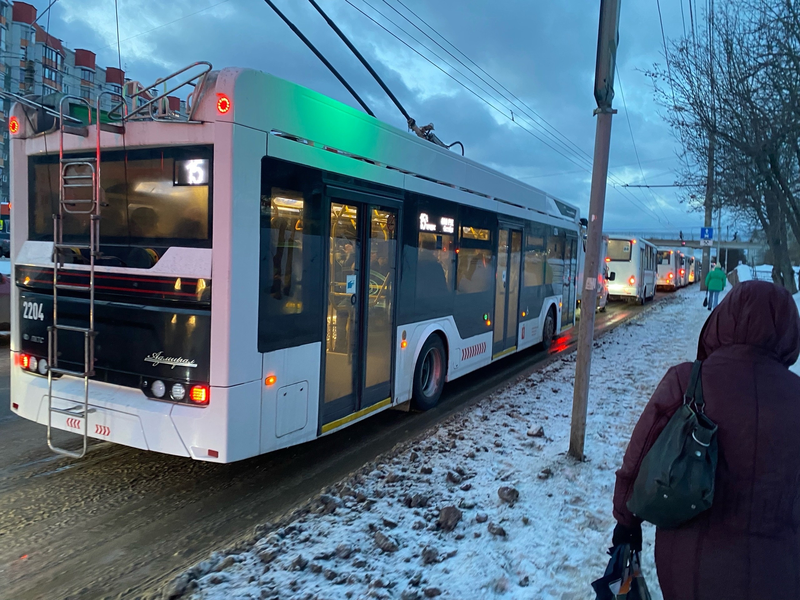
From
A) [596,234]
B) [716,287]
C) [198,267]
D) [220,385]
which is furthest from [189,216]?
[716,287]

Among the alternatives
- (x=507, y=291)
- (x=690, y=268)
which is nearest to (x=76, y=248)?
(x=507, y=291)

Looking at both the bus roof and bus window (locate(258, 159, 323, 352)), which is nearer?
the bus roof

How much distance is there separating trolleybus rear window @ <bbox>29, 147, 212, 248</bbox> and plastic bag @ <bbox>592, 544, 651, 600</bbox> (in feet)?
11.0

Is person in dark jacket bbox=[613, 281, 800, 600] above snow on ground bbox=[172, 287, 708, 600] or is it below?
above

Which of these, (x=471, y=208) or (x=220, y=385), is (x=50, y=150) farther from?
(x=471, y=208)

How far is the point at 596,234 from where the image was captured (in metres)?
5.23

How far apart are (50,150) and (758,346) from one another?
5.47 m

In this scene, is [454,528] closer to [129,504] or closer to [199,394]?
[199,394]

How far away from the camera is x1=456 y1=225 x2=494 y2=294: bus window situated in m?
7.95

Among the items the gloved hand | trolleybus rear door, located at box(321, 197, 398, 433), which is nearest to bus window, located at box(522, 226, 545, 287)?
trolleybus rear door, located at box(321, 197, 398, 433)

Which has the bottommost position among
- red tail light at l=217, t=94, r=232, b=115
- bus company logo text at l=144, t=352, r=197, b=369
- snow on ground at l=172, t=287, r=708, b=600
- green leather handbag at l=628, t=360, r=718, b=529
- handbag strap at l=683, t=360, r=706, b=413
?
snow on ground at l=172, t=287, r=708, b=600

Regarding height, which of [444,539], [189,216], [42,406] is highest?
[189,216]

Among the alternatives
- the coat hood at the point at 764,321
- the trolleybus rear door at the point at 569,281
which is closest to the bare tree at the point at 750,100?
the trolleybus rear door at the point at 569,281

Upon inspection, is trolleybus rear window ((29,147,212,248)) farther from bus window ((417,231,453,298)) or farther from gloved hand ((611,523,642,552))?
gloved hand ((611,523,642,552))
